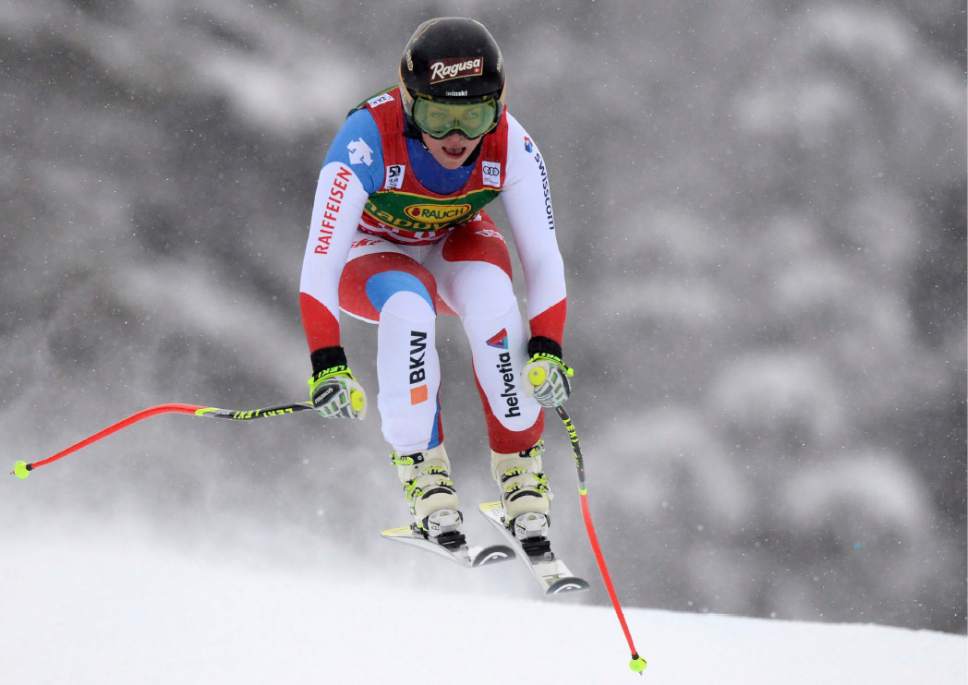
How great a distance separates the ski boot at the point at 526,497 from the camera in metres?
4.22

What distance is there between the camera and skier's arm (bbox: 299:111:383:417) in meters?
3.95

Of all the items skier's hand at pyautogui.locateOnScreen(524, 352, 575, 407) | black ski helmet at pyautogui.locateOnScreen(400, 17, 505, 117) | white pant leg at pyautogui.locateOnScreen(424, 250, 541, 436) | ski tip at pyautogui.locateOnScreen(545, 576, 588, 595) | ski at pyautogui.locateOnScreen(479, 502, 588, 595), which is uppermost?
black ski helmet at pyautogui.locateOnScreen(400, 17, 505, 117)

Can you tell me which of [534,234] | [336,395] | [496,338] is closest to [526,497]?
[496,338]

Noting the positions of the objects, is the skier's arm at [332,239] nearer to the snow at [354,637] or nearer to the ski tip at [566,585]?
the ski tip at [566,585]

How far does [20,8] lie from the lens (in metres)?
8.90

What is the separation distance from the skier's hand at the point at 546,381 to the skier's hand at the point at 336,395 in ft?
2.17

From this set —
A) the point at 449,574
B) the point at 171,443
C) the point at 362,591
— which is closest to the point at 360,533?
the point at 449,574

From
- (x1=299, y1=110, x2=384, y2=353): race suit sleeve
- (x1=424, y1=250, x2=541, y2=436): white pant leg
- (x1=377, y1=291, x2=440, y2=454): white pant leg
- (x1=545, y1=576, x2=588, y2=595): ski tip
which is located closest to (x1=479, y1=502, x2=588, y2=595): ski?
(x1=545, y1=576, x2=588, y2=595): ski tip

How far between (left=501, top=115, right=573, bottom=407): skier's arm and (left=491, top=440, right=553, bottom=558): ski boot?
0.40m

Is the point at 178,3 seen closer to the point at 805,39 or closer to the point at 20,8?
the point at 20,8

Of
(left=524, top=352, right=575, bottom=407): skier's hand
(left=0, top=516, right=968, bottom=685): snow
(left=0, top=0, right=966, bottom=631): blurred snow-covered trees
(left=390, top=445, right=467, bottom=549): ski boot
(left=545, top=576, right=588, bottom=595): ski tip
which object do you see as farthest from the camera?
(left=0, top=0, right=966, bottom=631): blurred snow-covered trees

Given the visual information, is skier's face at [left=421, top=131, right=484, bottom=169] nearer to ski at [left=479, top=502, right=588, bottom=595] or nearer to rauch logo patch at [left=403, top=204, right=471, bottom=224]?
rauch logo patch at [left=403, top=204, right=471, bottom=224]

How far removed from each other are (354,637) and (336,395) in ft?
8.13

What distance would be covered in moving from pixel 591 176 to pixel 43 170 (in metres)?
4.96
